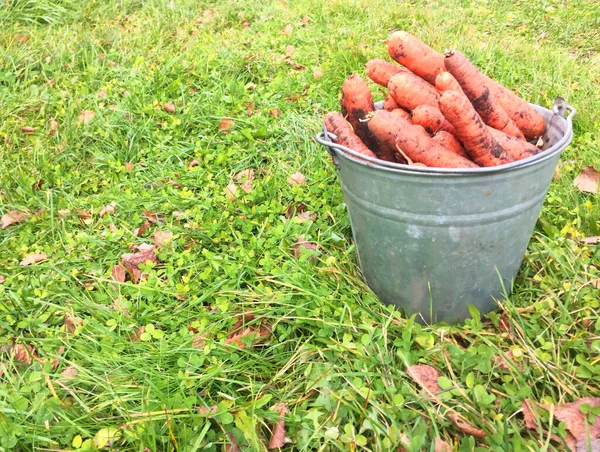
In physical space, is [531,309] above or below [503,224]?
below

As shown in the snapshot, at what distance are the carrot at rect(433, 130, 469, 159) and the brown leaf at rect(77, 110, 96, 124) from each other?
2.44 metres

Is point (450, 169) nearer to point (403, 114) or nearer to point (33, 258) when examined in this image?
point (403, 114)

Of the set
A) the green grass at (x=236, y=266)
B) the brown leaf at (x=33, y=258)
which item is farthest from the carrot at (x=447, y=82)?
the brown leaf at (x=33, y=258)

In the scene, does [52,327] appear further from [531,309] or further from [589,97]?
[589,97]

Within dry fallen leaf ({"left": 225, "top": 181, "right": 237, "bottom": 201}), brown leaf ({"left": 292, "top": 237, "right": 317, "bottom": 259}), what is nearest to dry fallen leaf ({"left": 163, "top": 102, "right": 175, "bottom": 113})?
dry fallen leaf ({"left": 225, "top": 181, "right": 237, "bottom": 201})

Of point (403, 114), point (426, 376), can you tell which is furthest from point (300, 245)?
point (426, 376)

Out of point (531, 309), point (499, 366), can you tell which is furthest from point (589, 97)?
point (499, 366)

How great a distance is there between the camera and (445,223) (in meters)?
1.69

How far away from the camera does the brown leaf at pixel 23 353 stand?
6.32 feet

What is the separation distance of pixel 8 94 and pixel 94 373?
265cm

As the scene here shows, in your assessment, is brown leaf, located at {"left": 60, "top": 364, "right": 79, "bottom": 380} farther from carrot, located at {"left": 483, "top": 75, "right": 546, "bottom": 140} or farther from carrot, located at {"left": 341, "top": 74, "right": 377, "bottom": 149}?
carrot, located at {"left": 483, "top": 75, "right": 546, "bottom": 140}

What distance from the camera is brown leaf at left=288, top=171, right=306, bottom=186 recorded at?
9.06ft

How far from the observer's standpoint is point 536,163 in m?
1.61

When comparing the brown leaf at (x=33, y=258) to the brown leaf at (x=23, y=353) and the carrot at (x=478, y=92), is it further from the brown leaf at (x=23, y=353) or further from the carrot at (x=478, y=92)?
the carrot at (x=478, y=92)
